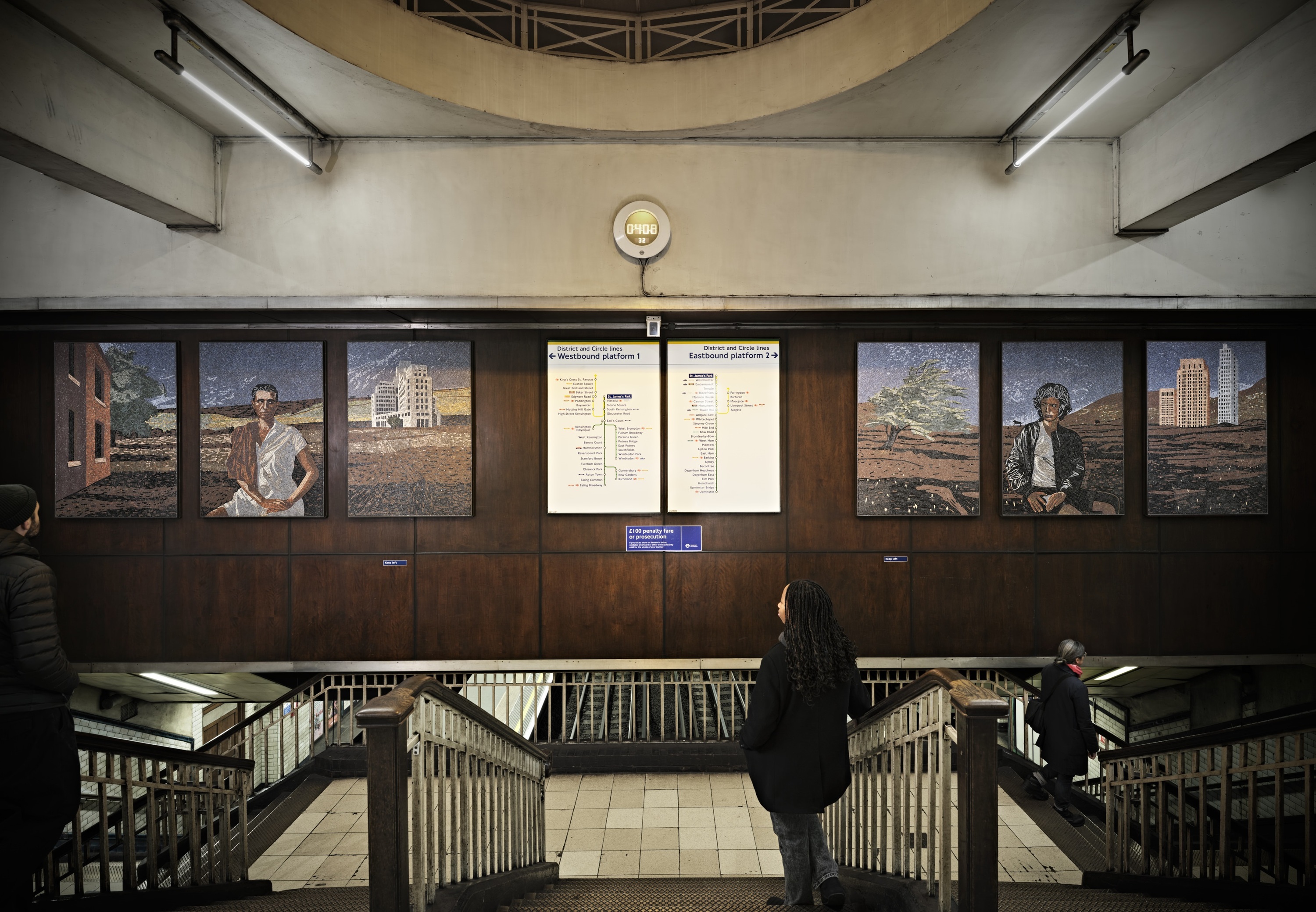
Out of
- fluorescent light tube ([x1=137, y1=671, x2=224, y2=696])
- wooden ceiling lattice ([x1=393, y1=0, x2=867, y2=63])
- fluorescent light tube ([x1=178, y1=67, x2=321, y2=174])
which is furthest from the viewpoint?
fluorescent light tube ([x1=137, y1=671, x2=224, y2=696])

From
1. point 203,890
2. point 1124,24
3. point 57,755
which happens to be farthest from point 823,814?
point 1124,24

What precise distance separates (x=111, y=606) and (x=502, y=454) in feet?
11.4

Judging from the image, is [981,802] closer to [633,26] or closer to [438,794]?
A: [438,794]

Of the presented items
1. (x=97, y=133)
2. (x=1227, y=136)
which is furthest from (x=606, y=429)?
(x=1227, y=136)

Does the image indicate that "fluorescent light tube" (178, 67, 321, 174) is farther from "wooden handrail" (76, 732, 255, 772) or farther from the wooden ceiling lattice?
"wooden handrail" (76, 732, 255, 772)

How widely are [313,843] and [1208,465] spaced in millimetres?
7498

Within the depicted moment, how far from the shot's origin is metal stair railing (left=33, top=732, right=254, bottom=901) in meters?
2.78

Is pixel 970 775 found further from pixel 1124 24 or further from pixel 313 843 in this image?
pixel 313 843

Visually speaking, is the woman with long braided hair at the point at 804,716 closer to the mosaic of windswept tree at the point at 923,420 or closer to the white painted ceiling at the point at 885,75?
the mosaic of windswept tree at the point at 923,420

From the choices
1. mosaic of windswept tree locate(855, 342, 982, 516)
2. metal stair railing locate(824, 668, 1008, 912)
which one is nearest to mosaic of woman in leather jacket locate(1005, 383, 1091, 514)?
Result: mosaic of windswept tree locate(855, 342, 982, 516)

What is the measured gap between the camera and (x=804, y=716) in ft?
8.88

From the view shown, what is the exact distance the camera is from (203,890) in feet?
10.2

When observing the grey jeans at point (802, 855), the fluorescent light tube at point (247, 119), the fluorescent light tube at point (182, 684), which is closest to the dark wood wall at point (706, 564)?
the fluorescent light tube at point (247, 119)

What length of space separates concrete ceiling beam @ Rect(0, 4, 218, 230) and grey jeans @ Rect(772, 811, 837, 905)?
5.29m
